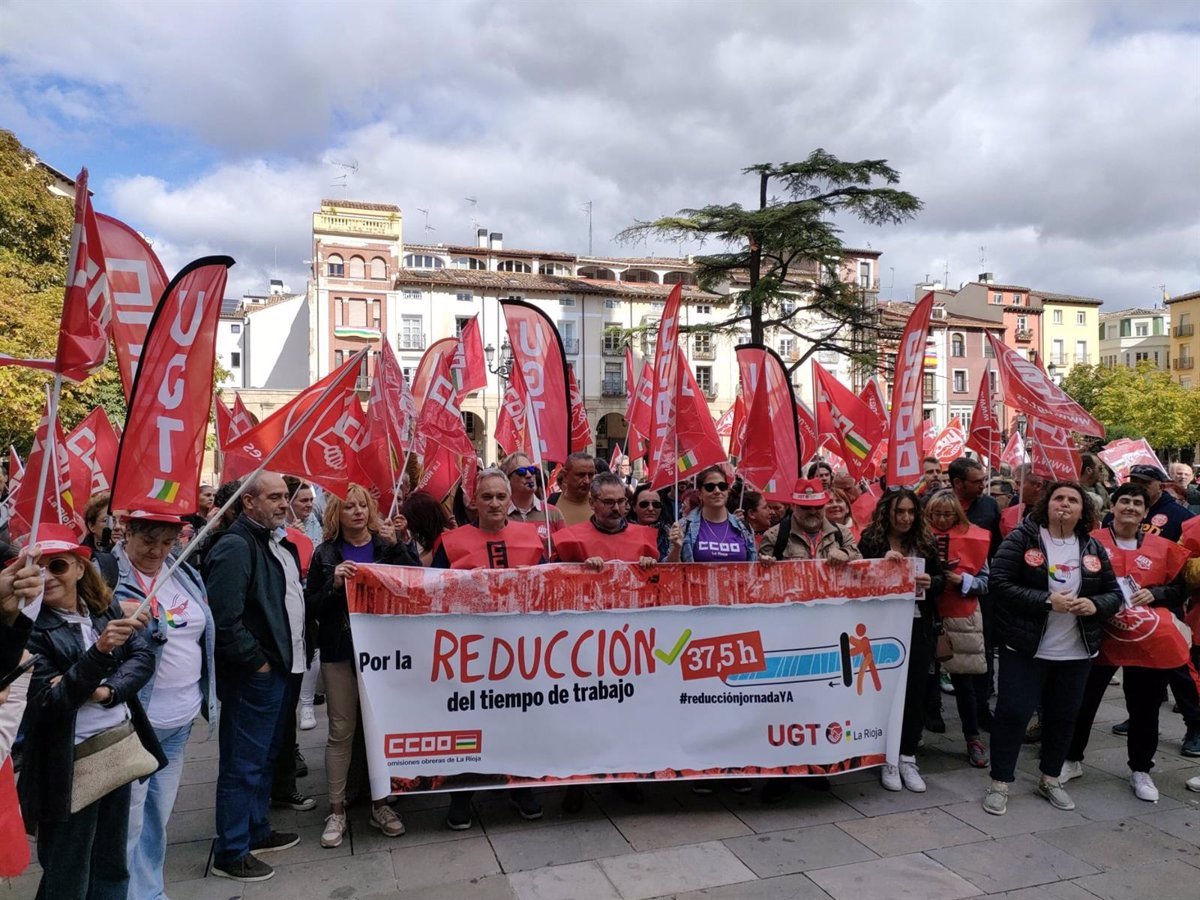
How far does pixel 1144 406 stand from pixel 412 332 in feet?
139

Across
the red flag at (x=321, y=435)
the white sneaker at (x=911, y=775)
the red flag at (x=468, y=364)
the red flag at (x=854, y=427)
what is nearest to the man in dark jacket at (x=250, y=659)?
the red flag at (x=321, y=435)

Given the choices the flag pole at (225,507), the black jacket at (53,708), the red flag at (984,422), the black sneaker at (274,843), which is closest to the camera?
the black jacket at (53,708)

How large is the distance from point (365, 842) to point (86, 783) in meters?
1.71

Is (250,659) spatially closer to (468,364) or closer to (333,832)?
(333,832)

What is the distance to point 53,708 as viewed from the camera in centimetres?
274

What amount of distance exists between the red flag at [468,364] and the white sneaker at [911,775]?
5.93 metres

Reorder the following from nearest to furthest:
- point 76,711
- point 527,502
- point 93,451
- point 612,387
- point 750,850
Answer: point 76,711, point 750,850, point 527,502, point 93,451, point 612,387

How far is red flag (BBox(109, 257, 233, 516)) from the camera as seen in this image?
10.8ft

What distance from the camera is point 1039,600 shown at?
4.62m

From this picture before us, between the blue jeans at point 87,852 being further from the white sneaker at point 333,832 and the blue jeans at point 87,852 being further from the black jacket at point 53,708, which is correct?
the white sneaker at point 333,832

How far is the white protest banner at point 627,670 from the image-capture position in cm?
434

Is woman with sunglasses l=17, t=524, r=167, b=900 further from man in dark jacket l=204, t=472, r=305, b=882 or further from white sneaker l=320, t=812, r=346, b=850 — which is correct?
white sneaker l=320, t=812, r=346, b=850

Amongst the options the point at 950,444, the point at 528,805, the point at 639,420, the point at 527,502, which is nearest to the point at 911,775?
the point at 528,805

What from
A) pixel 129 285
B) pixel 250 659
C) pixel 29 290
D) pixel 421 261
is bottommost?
pixel 250 659
